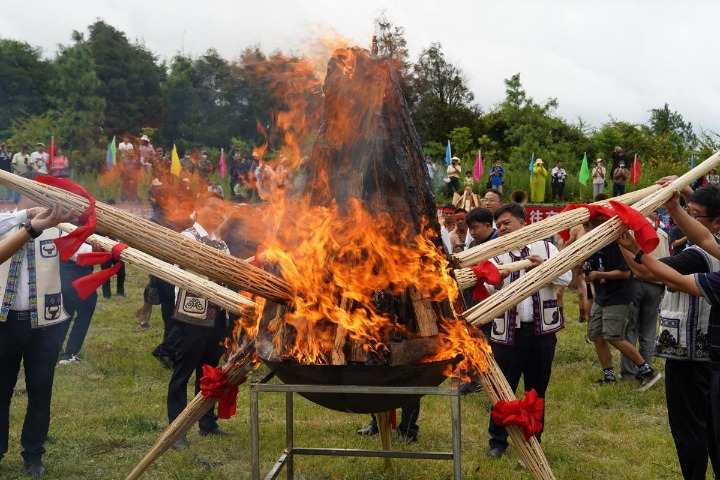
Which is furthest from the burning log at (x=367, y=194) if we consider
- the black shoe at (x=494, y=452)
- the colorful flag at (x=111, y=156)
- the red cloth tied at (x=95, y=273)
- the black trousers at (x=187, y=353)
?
the colorful flag at (x=111, y=156)

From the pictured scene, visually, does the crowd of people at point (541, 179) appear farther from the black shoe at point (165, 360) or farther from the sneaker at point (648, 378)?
the black shoe at point (165, 360)

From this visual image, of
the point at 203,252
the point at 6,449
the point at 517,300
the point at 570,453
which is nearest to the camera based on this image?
the point at 203,252

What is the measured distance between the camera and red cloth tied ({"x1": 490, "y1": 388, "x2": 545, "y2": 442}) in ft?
12.4

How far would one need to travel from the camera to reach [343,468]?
5.90 meters

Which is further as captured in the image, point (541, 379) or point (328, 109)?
point (541, 379)

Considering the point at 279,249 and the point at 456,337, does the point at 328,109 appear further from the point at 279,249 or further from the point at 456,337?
the point at 456,337

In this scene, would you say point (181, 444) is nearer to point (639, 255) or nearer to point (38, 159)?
point (639, 255)

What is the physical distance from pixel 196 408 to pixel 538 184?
23027mm

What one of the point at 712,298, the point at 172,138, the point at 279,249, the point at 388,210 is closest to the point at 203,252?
the point at 279,249

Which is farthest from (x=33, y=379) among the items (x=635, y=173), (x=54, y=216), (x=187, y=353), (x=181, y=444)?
(x=635, y=173)

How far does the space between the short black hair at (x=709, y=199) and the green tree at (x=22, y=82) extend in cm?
2236

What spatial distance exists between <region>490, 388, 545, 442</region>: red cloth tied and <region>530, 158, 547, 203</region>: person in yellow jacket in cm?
2256

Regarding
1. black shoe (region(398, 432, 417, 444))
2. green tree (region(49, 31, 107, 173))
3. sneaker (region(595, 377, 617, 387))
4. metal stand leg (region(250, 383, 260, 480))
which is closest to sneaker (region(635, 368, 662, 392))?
sneaker (region(595, 377, 617, 387))

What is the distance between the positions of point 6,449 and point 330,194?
3.68 meters
